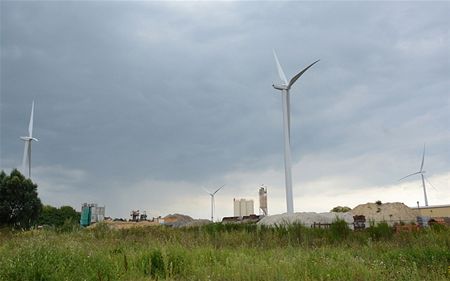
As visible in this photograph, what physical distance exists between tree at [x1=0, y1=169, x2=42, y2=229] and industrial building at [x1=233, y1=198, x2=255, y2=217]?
2181 inches

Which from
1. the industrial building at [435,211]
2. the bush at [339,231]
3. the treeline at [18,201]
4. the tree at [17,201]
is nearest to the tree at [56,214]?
the treeline at [18,201]

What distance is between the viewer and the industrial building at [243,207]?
3622 inches

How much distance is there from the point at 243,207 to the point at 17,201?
191 feet

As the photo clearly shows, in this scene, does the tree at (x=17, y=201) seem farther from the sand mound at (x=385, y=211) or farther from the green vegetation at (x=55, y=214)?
the sand mound at (x=385, y=211)

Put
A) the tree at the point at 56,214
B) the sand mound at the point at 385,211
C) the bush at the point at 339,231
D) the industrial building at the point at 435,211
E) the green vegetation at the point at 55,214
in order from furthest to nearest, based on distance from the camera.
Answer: the tree at the point at 56,214
the green vegetation at the point at 55,214
the industrial building at the point at 435,211
the sand mound at the point at 385,211
the bush at the point at 339,231

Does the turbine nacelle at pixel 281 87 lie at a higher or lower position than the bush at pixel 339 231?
higher

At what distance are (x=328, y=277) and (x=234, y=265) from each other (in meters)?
1.87

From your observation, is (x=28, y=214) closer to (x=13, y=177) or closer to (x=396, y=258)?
(x=13, y=177)

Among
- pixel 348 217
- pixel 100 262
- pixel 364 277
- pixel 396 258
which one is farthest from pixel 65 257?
pixel 348 217

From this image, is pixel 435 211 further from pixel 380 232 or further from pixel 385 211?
pixel 380 232

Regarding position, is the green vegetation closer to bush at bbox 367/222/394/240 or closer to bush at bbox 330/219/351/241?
bush at bbox 330/219/351/241

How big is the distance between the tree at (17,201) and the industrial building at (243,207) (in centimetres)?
5541

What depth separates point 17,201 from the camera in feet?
133

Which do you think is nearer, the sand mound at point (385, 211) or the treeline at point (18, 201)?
the treeline at point (18, 201)
